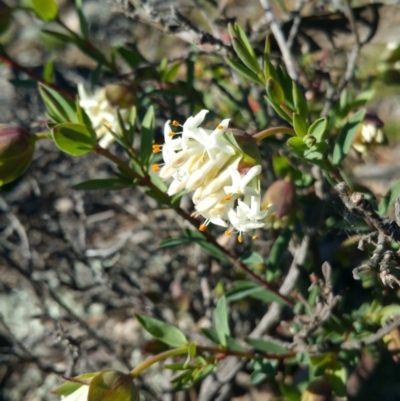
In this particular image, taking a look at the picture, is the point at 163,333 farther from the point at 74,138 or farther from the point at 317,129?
the point at 317,129

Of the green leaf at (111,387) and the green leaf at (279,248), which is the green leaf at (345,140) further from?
the green leaf at (111,387)

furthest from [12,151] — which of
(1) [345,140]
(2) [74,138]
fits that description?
(1) [345,140]

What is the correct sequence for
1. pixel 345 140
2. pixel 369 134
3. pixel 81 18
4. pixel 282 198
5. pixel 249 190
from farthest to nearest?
pixel 81 18 → pixel 369 134 → pixel 282 198 → pixel 345 140 → pixel 249 190

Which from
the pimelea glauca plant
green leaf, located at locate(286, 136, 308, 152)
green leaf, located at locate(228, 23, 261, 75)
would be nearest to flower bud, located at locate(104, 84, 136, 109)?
the pimelea glauca plant

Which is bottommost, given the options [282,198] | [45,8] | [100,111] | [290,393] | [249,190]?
[290,393]

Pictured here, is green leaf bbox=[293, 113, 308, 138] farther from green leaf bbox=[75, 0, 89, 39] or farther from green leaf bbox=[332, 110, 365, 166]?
green leaf bbox=[75, 0, 89, 39]

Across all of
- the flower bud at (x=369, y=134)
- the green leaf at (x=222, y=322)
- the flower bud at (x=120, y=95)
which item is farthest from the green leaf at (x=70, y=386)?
the flower bud at (x=369, y=134)

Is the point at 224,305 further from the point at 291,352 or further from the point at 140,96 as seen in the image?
the point at 140,96
